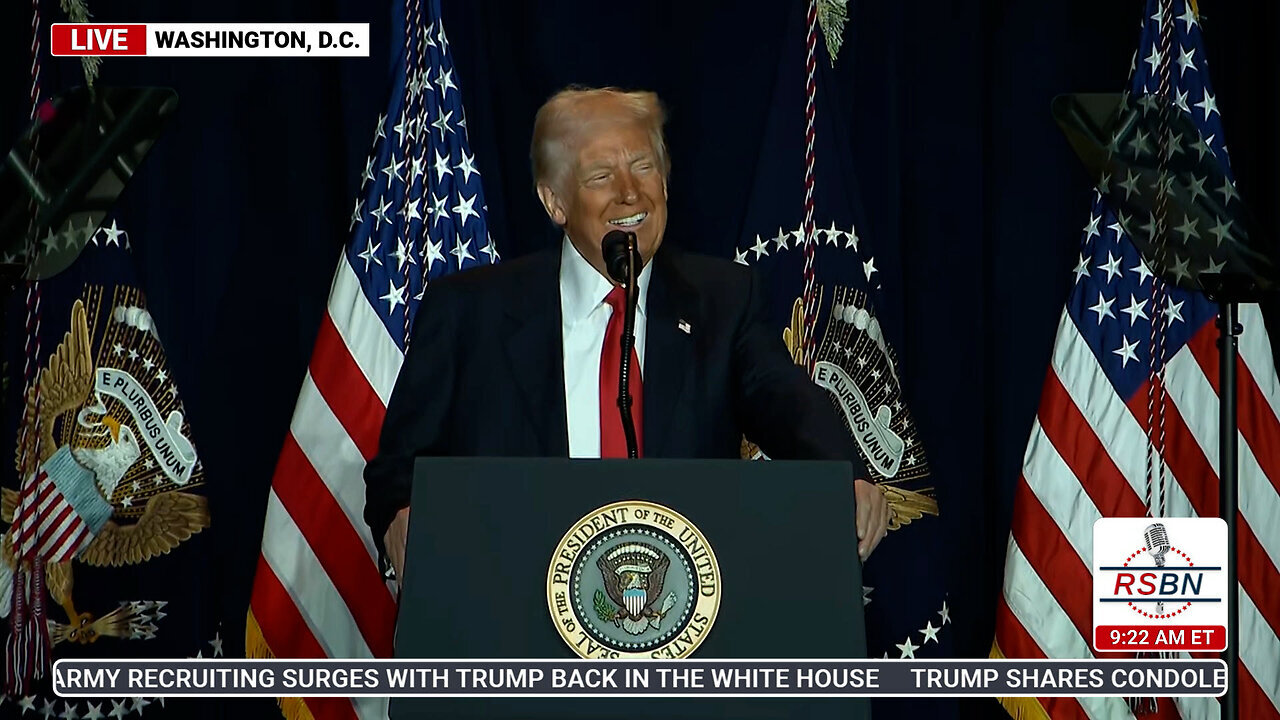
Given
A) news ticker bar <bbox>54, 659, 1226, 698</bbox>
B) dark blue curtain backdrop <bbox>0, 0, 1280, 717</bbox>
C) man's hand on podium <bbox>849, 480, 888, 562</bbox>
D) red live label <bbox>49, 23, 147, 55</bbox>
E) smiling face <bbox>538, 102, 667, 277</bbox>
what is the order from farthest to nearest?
1. dark blue curtain backdrop <bbox>0, 0, 1280, 717</bbox>
2. red live label <bbox>49, 23, 147, 55</bbox>
3. smiling face <bbox>538, 102, 667, 277</bbox>
4. man's hand on podium <bbox>849, 480, 888, 562</bbox>
5. news ticker bar <bbox>54, 659, 1226, 698</bbox>

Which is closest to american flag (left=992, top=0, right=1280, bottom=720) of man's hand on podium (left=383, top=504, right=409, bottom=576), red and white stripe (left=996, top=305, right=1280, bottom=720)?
red and white stripe (left=996, top=305, right=1280, bottom=720)

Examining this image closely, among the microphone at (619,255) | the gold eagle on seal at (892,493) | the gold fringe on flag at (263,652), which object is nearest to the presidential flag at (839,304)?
the gold eagle on seal at (892,493)

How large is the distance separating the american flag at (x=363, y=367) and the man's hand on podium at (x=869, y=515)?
1591 millimetres

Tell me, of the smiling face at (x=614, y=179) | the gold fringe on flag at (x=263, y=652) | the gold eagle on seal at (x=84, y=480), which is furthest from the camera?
the gold eagle on seal at (x=84, y=480)

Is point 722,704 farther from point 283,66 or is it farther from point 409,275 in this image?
point 283,66

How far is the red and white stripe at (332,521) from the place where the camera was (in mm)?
3512

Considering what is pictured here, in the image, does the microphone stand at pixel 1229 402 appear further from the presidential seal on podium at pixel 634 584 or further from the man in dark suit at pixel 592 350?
the presidential seal on podium at pixel 634 584

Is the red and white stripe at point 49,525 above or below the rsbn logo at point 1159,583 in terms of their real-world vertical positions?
above

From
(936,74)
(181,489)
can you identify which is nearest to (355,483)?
(181,489)

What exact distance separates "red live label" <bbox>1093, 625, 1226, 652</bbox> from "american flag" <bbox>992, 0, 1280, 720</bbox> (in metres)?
0.09

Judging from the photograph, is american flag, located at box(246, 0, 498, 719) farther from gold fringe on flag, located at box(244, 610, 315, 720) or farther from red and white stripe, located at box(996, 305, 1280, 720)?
red and white stripe, located at box(996, 305, 1280, 720)

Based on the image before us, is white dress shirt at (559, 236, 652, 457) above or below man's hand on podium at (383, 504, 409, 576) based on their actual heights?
above

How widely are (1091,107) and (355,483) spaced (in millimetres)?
2038

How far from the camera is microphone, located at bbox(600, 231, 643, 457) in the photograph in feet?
6.55
